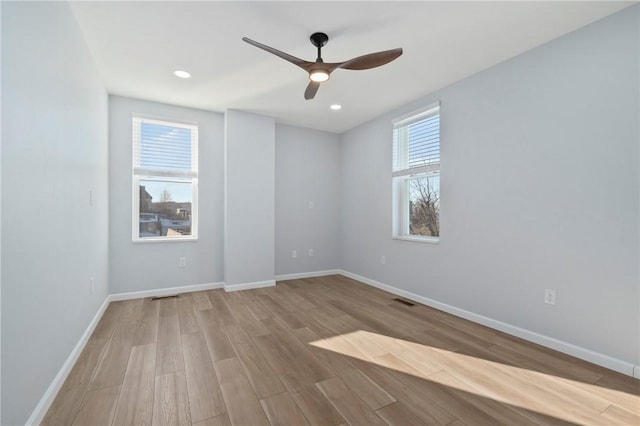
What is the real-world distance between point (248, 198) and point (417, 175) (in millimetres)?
2508

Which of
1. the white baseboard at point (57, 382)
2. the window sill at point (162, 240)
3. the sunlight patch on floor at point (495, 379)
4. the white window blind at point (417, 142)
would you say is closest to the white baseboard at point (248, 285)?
the window sill at point (162, 240)

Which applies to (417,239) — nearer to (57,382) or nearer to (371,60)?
(371,60)

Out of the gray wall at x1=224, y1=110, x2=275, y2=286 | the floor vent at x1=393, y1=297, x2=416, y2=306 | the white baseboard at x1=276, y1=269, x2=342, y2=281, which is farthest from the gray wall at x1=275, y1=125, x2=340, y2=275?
the floor vent at x1=393, y1=297, x2=416, y2=306

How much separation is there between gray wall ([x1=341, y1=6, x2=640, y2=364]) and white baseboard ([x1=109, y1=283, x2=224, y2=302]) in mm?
3109

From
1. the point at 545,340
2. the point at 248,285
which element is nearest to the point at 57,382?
the point at 248,285

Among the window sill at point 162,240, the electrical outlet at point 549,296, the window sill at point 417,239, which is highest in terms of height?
the window sill at point 417,239

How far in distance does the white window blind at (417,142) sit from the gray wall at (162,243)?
2.71 meters

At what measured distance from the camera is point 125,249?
3715mm

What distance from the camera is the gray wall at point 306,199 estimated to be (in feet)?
16.0

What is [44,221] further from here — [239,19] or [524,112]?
[524,112]

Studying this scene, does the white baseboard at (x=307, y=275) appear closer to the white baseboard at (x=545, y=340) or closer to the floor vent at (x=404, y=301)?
the floor vent at (x=404, y=301)

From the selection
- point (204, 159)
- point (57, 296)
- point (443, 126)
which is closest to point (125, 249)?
point (204, 159)

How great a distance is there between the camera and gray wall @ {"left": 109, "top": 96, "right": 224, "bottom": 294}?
3.67 metres

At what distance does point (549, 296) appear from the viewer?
2.41 m
